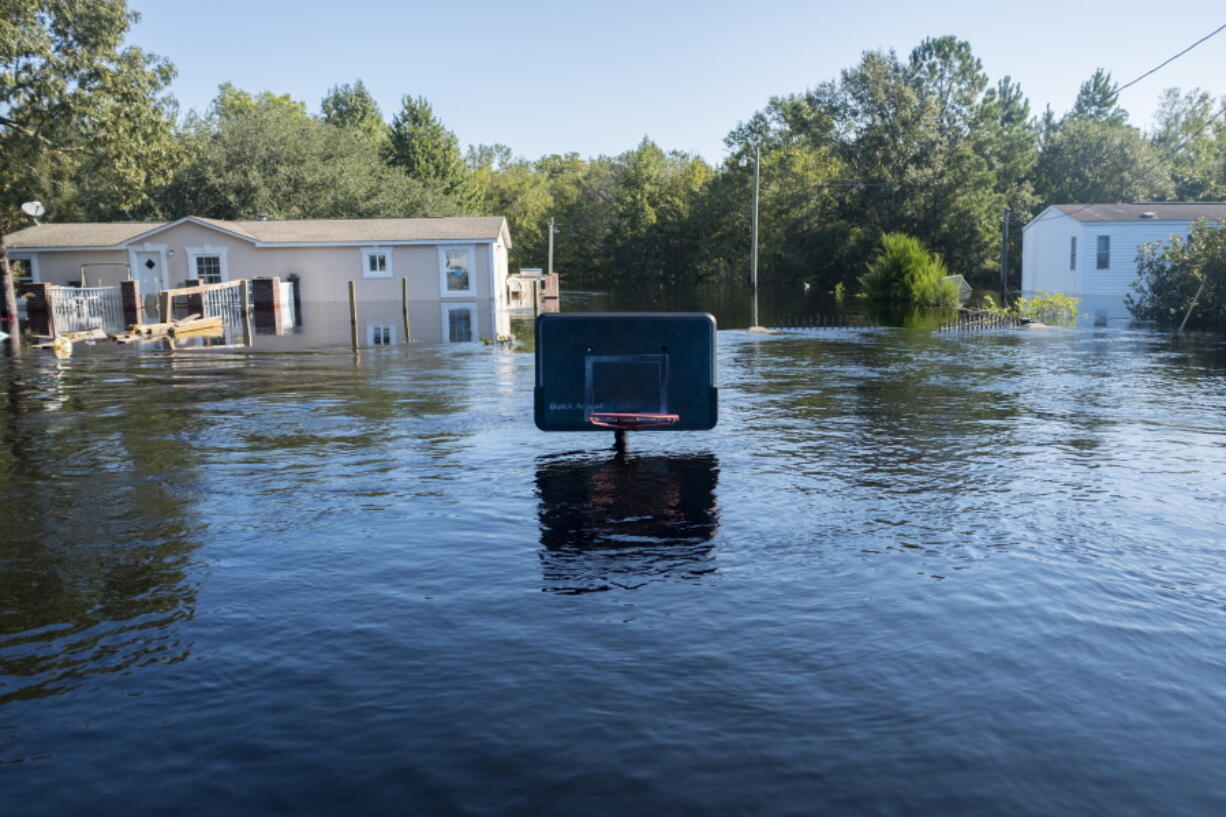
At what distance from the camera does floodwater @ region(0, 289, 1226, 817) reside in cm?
538

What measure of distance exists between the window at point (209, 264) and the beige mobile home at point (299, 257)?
1.8 inches

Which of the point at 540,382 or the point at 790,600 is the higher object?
the point at 540,382

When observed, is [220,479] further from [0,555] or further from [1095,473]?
[1095,473]

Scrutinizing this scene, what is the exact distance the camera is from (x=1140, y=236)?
46.7 metres

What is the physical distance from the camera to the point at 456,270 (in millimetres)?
49125

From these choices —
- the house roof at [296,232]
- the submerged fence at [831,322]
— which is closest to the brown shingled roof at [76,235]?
the house roof at [296,232]

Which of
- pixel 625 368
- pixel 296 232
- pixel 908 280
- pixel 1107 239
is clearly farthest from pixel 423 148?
pixel 625 368

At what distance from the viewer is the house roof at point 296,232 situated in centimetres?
4750

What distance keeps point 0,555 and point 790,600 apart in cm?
692

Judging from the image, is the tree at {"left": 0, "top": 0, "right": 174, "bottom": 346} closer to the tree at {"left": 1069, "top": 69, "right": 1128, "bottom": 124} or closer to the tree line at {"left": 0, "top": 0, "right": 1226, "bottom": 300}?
the tree line at {"left": 0, "top": 0, "right": 1226, "bottom": 300}

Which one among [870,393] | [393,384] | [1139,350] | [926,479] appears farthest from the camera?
[1139,350]

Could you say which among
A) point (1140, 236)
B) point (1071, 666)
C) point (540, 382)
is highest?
point (1140, 236)

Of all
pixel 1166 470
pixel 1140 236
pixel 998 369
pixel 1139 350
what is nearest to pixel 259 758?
pixel 1166 470

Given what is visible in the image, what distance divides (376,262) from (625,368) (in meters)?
38.9
